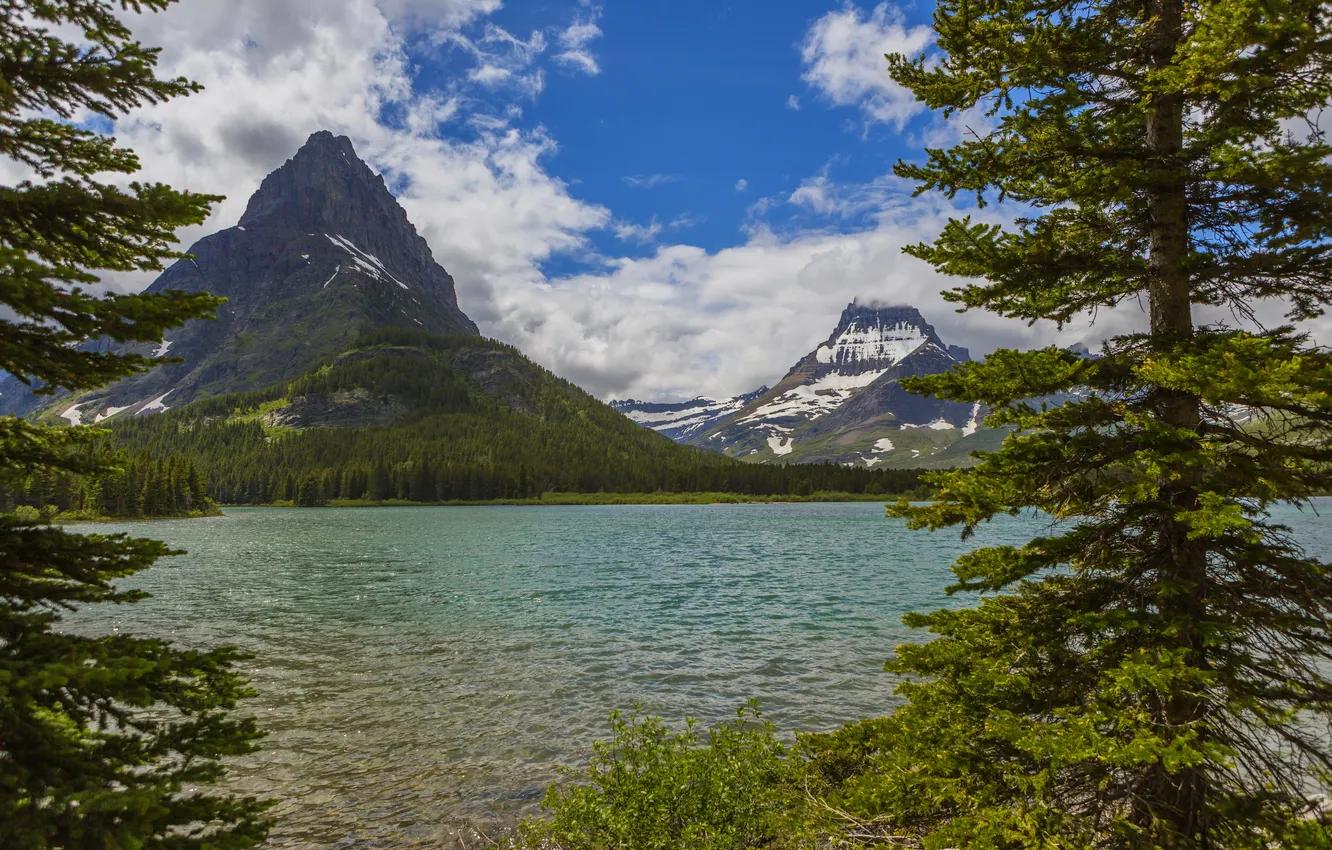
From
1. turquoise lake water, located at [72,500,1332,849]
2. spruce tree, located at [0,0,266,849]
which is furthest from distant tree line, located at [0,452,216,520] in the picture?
spruce tree, located at [0,0,266,849]

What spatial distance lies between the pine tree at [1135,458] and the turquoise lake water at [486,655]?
1164 cm

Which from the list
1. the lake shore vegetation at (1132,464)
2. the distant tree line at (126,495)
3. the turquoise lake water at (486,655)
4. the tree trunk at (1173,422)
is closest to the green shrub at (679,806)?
the lake shore vegetation at (1132,464)

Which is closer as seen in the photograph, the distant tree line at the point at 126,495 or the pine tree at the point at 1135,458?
the pine tree at the point at 1135,458

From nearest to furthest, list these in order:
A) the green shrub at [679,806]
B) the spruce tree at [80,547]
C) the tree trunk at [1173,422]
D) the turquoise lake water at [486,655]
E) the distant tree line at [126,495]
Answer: the spruce tree at [80,547]
the tree trunk at [1173,422]
the green shrub at [679,806]
the turquoise lake water at [486,655]
the distant tree line at [126,495]

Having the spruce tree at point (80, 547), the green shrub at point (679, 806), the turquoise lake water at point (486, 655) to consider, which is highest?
the spruce tree at point (80, 547)

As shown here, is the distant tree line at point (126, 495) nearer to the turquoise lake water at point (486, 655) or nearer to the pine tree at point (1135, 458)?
the turquoise lake water at point (486, 655)

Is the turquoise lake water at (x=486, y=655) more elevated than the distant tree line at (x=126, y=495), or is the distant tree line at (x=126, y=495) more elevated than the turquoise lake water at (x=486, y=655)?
the distant tree line at (x=126, y=495)

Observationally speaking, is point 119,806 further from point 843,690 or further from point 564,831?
point 843,690

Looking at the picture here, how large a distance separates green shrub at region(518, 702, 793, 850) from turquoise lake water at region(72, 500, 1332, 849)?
374 centimetres

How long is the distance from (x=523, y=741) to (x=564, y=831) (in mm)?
8639

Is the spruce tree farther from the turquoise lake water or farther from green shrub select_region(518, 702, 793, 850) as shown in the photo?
the turquoise lake water

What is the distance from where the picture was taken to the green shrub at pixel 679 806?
11.3 meters

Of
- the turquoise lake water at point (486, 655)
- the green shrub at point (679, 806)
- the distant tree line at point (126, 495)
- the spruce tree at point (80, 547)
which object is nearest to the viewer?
the spruce tree at point (80, 547)

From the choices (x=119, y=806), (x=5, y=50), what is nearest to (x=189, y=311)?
(x=5, y=50)
